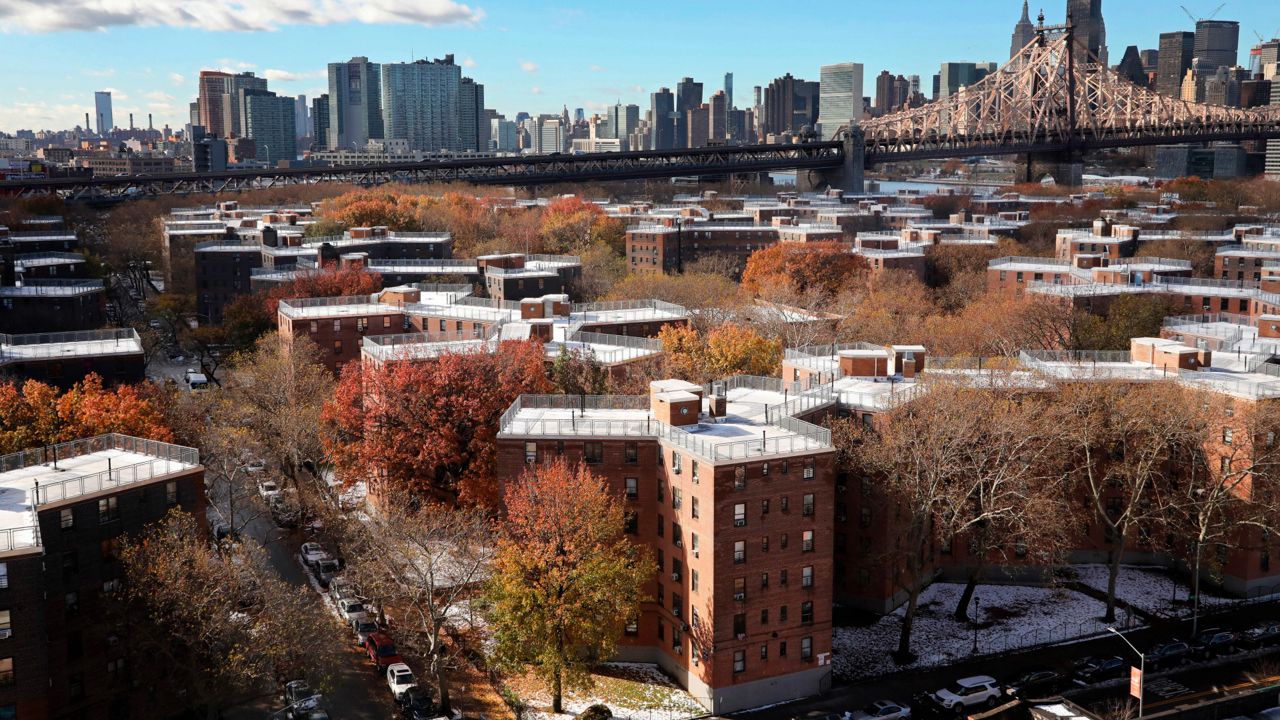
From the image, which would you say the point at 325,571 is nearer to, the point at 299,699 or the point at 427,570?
the point at 427,570

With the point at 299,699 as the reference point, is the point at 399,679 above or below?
above

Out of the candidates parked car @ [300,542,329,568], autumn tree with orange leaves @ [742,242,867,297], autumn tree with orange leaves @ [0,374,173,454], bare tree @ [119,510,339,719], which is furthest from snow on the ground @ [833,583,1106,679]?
autumn tree with orange leaves @ [742,242,867,297]

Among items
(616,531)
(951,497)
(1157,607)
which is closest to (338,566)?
(616,531)

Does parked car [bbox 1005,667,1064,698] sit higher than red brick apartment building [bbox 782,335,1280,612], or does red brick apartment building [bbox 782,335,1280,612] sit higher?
red brick apartment building [bbox 782,335,1280,612]

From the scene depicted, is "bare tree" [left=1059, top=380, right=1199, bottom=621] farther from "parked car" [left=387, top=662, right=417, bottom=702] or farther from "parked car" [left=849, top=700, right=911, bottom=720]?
"parked car" [left=387, top=662, right=417, bottom=702]

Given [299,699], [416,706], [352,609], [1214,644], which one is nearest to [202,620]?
[299,699]

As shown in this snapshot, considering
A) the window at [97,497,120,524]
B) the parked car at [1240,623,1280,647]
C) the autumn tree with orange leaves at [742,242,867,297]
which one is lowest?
the parked car at [1240,623,1280,647]

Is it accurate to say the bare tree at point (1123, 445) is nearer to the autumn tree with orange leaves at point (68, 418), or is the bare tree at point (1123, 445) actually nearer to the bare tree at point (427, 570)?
the bare tree at point (427, 570)

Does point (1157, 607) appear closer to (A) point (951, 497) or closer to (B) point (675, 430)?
(A) point (951, 497)
